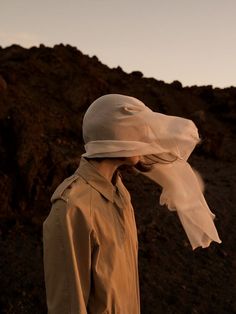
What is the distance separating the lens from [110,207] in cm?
196

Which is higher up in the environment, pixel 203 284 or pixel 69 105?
pixel 69 105

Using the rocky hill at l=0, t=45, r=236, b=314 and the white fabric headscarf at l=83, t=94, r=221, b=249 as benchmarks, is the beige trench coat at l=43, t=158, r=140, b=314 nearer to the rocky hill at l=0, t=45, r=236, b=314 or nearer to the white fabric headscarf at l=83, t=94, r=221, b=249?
the white fabric headscarf at l=83, t=94, r=221, b=249

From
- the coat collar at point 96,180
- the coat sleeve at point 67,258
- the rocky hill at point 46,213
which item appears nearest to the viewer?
the coat sleeve at point 67,258

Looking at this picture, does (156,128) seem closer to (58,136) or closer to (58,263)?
(58,263)

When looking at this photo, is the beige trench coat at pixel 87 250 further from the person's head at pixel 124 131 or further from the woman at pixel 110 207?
the person's head at pixel 124 131

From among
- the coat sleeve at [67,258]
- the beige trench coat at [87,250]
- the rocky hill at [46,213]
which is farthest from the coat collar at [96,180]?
the rocky hill at [46,213]

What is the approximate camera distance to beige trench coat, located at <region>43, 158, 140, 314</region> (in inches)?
69.3

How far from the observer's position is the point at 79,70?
15.7 m

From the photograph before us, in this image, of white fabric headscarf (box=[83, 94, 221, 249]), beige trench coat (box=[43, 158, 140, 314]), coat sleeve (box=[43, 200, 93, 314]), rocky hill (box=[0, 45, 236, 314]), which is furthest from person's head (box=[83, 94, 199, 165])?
rocky hill (box=[0, 45, 236, 314])

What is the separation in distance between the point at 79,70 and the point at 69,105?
2.57 metres

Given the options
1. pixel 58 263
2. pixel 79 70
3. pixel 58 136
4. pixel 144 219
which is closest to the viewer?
pixel 58 263

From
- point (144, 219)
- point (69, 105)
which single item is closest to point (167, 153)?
point (144, 219)

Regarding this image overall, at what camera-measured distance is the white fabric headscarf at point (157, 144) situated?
198 cm

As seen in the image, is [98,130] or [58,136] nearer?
[98,130]
